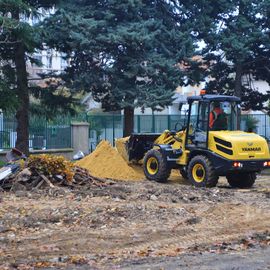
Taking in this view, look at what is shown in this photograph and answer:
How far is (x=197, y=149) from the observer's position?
682 inches

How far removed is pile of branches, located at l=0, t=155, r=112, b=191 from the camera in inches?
597

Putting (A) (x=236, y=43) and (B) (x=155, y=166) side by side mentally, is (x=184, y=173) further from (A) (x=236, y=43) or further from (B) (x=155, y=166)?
(A) (x=236, y=43)

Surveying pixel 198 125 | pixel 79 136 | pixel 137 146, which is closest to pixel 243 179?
pixel 198 125

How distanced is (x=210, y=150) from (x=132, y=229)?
695 cm

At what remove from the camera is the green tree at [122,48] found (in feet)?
80.5

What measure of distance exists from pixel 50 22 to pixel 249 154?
37.3ft

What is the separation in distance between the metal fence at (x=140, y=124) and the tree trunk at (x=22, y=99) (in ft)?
19.9

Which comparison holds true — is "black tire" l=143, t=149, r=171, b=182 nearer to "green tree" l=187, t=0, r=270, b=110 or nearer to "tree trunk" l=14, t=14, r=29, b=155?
"tree trunk" l=14, t=14, r=29, b=155

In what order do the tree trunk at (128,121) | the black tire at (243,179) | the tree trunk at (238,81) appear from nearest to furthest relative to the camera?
the black tire at (243,179) < the tree trunk at (128,121) < the tree trunk at (238,81)

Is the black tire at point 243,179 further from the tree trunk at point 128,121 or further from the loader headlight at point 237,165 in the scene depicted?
the tree trunk at point 128,121

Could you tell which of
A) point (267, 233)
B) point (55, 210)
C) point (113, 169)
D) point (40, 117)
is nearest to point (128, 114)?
point (40, 117)

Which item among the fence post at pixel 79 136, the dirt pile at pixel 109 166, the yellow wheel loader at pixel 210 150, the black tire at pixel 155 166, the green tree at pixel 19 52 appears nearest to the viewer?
the yellow wheel loader at pixel 210 150

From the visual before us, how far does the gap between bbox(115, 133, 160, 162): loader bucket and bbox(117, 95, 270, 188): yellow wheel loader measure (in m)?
1.09

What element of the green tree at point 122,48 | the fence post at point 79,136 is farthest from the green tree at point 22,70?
the fence post at point 79,136
